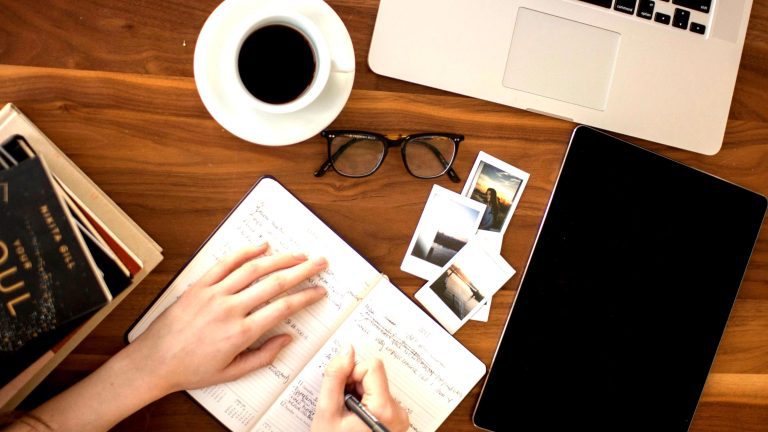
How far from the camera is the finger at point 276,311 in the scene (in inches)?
27.4

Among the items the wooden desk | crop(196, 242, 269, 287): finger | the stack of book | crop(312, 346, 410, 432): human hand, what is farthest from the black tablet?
the stack of book

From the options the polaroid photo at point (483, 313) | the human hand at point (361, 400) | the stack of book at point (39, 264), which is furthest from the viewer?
the polaroid photo at point (483, 313)

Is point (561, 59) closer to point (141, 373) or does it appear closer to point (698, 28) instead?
point (698, 28)

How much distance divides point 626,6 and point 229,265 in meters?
0.65

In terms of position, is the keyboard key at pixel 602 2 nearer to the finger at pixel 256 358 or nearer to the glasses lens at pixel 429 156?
the glasses lens at pixel 429 156

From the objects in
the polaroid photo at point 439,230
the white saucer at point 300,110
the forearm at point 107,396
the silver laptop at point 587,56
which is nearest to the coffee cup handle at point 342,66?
the white saucer at point 300,110

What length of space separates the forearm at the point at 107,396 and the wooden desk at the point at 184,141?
43 millimetres

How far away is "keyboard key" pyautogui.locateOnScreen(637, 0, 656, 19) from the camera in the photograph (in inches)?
29.9

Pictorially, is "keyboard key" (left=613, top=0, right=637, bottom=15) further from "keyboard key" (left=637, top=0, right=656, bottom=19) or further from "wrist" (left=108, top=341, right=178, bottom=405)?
"wrist" (left=108, top=341, right=178, bottom=405)

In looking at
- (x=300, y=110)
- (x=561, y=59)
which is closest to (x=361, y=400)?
(x=300, y=110)

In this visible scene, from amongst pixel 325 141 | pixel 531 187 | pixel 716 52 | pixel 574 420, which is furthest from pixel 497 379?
pixel 716 52

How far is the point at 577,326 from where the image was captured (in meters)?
0.78

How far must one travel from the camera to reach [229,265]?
71 cm

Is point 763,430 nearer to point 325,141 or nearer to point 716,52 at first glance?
point 716,52
